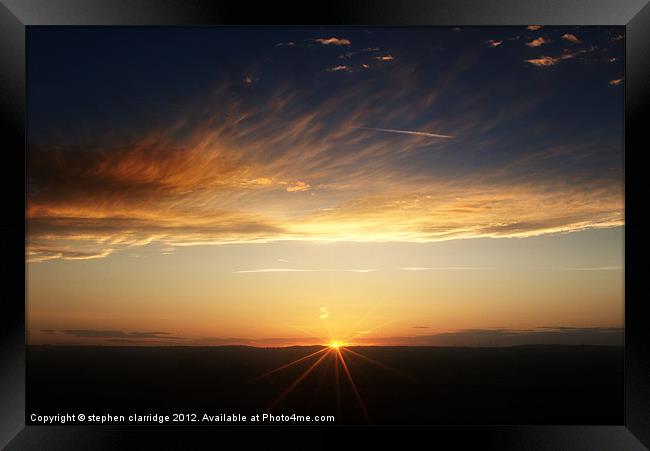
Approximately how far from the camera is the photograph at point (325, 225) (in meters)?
1.90

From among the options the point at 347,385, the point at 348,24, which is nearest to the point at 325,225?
the point at 347,385

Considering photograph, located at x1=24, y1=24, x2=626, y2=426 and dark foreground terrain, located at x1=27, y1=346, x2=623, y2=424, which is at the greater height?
photograph, located at x1=24, y1=24, x2=626, y2=426

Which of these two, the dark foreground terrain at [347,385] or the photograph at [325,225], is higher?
the photograph at [325,225]

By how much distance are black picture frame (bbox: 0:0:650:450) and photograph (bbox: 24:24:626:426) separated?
0.06 metres

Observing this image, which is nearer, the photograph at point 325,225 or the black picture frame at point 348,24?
the black picture frame at point 348,24

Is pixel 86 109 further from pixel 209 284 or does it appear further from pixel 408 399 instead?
pixel 408 399

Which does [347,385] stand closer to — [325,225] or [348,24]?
[325,225]

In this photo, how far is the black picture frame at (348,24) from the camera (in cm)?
176

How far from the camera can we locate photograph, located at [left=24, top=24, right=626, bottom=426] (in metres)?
1.90

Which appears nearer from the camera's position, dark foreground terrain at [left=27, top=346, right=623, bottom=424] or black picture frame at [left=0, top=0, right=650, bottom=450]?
black picture frame at [left=0, top=0, right=650, bottom=450]

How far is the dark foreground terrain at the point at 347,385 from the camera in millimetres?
1897

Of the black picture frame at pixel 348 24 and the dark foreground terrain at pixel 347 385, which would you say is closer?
the black picture frame at pixel 348 24

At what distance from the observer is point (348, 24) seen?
5.90 feet

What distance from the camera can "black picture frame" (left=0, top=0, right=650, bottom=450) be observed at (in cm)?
176
